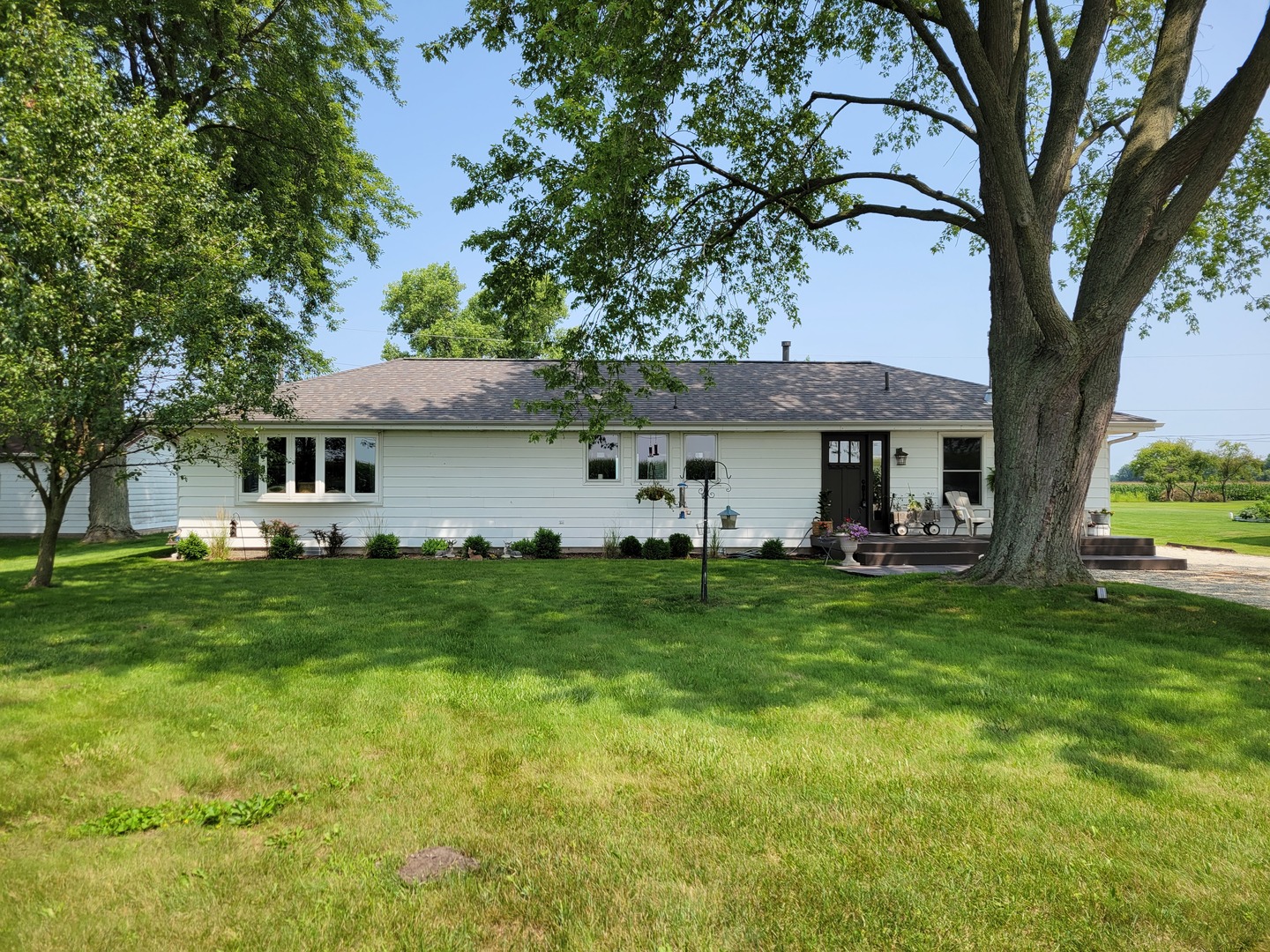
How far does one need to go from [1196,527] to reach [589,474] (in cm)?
2175

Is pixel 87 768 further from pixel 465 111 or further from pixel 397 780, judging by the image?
pixel 465 111

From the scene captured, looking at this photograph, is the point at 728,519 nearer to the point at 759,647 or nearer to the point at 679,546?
the point at 679,546

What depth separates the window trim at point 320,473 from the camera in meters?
14.4

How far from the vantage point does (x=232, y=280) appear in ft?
34.1

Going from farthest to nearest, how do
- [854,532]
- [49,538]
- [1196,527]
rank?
[1196,527] < [854,532] < [49,538]

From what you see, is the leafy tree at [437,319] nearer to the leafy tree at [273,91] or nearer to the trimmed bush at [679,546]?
the leafy tree at [273,91]

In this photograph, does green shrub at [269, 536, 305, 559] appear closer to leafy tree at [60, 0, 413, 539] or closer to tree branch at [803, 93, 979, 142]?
leafy tree at [60, 0, 413, 539]

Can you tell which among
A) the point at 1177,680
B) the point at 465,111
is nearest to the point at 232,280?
the point at 465,111

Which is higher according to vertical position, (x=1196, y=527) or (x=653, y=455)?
(x=653, y=455)

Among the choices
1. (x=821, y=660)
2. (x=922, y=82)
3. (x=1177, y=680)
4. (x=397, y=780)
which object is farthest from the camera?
(x=922, y=82)

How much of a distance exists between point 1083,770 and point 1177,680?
2471 mm

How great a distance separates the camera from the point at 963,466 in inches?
591

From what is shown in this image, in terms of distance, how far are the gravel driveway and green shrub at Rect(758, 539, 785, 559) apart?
5.57 meters

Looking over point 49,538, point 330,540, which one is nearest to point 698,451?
point 330,540
